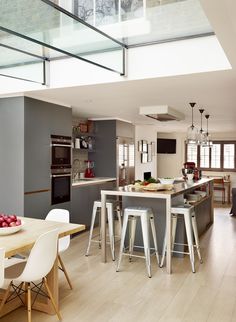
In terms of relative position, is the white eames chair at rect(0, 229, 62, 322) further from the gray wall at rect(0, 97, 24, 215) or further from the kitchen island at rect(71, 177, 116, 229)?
the kitchen island at rect(71, 177, 116, 229)

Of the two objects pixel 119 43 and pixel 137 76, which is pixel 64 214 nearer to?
pixel 137 76

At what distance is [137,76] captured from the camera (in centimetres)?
381

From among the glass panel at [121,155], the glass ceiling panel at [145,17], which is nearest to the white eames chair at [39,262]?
the glass ceiling panel at [145,17]

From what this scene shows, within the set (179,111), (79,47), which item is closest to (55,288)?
(79,47)

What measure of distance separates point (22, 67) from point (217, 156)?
8454 mm

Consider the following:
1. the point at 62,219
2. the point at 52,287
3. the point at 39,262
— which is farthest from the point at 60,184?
the point at 39,262

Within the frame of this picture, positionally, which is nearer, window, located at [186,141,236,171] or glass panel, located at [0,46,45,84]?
glass panel, located at [0,46,45,84]

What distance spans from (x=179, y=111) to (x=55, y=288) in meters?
4.40

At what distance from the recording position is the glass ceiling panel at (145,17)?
3.14 metres

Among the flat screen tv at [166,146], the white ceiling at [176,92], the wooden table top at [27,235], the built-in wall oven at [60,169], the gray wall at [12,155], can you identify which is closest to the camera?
the white ceiling at [176,92]

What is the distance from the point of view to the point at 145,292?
3.44 metres

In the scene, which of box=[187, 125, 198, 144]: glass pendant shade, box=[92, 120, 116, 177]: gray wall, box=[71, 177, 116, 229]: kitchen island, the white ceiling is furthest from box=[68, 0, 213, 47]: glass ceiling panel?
box=[92, 120, 116, 177]: gray wall

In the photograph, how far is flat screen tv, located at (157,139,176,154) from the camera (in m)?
11.5

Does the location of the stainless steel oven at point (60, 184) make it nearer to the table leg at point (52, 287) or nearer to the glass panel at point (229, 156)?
the table leg at point (52, 287)
